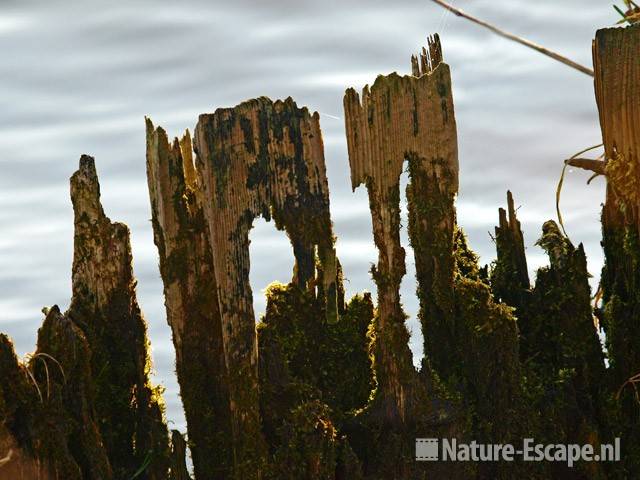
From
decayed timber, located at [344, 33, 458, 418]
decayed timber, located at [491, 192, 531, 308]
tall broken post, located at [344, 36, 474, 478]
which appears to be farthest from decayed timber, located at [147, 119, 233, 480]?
decayed timber, located at [491, 192, 531, 308]

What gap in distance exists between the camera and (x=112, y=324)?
1141 cm

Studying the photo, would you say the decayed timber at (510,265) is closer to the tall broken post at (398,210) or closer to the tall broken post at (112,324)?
the tall broken post at (398,210)

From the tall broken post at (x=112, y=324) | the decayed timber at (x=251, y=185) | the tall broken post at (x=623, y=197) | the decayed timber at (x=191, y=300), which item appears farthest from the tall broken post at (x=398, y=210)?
the tall broken post at (x=112, y=324)

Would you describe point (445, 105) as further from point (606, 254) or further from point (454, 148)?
point (606, 254)

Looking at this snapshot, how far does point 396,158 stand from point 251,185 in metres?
1.19

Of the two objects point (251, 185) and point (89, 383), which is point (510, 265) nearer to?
point (251, 185)

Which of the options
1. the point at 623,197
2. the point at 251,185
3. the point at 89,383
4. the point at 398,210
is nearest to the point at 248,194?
the point at 251,185

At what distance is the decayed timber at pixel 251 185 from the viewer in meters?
11.0

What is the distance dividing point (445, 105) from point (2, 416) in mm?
4221

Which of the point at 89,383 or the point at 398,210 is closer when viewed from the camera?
the point at 89,383

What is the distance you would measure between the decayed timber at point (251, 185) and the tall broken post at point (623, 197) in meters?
2.39

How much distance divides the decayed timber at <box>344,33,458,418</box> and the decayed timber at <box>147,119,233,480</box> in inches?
53.2

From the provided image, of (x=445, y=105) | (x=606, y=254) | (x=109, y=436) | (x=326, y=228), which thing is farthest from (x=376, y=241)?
(x=109, y=436)

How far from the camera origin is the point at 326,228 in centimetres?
1108
